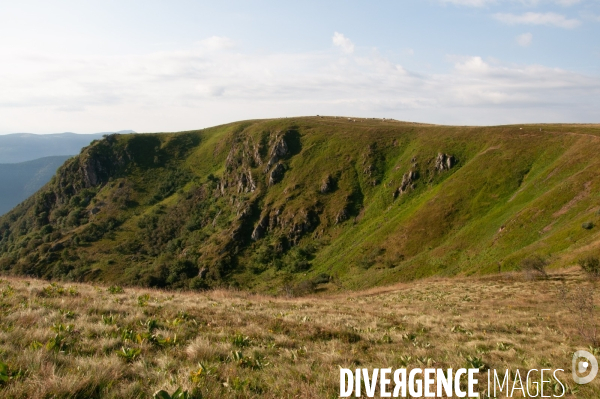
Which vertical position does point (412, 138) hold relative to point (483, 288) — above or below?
above

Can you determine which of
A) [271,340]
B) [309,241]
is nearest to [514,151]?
[309,241]

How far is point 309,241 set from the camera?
318 feet

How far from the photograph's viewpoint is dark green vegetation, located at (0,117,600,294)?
6062cm

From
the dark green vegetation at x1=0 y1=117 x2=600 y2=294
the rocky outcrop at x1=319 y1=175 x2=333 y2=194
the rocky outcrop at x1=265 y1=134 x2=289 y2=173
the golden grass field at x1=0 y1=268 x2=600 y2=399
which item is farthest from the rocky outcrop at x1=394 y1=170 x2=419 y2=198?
the golden grass field at x1=0 y1=268 x2=600 y2=399

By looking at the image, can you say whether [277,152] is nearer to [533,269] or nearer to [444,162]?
[444,162]

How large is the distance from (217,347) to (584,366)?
9.72m

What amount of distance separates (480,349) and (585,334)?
5248mm

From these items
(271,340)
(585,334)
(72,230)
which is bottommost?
(72,230)

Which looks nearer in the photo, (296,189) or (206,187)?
(296,189)

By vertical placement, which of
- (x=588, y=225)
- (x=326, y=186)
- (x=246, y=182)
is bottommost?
(x=588, y=225)

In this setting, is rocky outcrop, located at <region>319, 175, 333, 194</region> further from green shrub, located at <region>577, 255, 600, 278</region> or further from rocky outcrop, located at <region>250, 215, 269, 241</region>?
green shrub, located at <region>577, 255, 600, 278</region>

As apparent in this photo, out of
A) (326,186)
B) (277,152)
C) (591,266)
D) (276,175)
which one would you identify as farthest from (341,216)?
(591,266)

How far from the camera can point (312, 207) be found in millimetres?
103250

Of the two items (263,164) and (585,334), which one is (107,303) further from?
(263,164)
